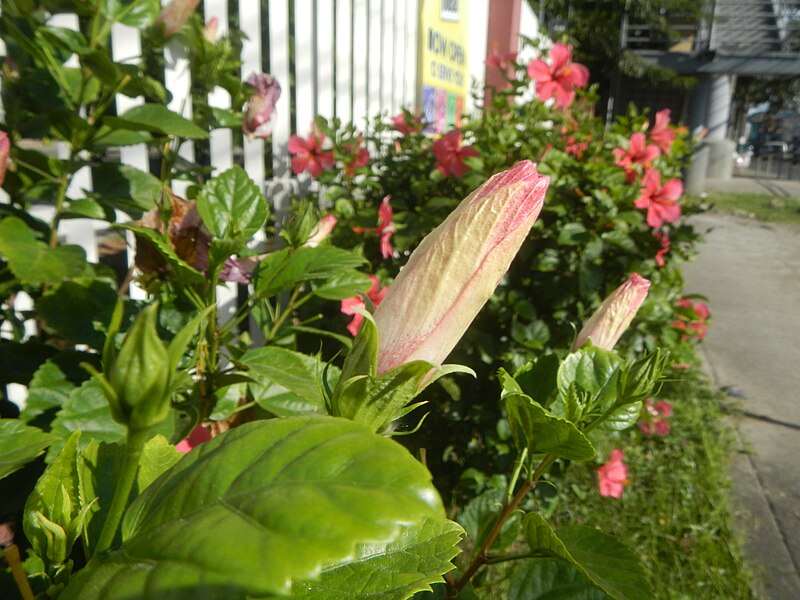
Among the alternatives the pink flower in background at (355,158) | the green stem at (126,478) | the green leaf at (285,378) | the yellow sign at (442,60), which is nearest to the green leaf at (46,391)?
the green leaf at (285,378)

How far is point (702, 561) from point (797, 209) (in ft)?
36.7

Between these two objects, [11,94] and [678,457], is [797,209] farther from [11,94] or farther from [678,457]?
[11,94]

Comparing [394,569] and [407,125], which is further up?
[407,125]

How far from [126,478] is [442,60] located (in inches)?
134

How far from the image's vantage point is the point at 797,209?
1161 cm

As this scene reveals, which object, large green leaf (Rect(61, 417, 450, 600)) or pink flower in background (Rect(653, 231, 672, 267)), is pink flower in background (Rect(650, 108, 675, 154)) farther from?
large green leaf (Rect(61, 417, 450, 600))

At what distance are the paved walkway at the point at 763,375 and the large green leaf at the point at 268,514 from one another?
224 centimetres

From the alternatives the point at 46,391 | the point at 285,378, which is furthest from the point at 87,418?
the point at 285,378

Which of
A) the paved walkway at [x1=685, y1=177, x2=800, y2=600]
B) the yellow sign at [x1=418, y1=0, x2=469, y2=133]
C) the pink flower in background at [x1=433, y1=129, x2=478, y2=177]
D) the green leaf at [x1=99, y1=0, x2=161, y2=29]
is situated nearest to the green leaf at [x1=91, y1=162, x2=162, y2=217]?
the green leaf at [x1=99, y1=0, x2=161, y2=29]

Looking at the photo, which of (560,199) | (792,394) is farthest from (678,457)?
(560,199)

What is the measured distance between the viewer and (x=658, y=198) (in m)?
2.10

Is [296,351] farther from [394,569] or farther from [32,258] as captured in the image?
[394,569]

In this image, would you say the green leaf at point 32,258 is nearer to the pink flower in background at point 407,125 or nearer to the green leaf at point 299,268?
the green leaf at point 299,268

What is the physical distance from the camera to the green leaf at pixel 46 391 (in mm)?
894
